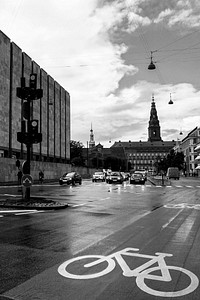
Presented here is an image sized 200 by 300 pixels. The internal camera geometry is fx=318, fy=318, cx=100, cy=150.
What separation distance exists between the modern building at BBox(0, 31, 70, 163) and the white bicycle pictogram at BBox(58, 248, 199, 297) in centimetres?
3471

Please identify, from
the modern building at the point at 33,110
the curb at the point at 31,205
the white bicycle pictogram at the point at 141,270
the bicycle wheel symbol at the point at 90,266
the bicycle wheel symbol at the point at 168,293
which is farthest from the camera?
the modern building at the point at 33,110

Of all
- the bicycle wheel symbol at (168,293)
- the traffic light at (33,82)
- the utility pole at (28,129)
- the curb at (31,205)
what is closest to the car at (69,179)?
the utility pole at (28,129)

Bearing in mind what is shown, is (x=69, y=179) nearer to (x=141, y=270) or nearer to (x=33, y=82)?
(x=33, y=82)

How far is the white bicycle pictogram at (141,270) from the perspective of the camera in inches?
161

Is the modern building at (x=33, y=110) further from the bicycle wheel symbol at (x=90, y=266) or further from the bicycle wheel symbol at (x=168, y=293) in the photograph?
the bicycle wheel symbol at (x=168, y=293)

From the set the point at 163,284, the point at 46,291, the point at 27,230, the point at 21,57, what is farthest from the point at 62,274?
the point at 21,57

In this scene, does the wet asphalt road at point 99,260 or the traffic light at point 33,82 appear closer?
the wet asphalt road at point 99,260

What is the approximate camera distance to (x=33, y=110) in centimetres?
5219

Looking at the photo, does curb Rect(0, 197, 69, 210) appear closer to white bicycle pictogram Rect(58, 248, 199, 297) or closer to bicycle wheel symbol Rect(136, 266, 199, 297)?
white bicycle pictogram Rect(58, 248, 199, 297)

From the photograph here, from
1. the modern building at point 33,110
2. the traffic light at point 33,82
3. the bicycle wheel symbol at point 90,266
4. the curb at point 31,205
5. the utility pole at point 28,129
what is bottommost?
the bicycle wheel symbol at point 90,266

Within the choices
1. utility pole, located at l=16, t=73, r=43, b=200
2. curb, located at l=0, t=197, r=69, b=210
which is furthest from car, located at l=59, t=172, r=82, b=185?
curb, located at l=0, t=197, r=69, b=210

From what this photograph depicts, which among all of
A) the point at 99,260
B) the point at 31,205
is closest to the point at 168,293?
the point at 99,260

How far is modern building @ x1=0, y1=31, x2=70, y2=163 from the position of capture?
44.7 metres

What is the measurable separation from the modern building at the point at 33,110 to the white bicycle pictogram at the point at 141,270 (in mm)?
34711
